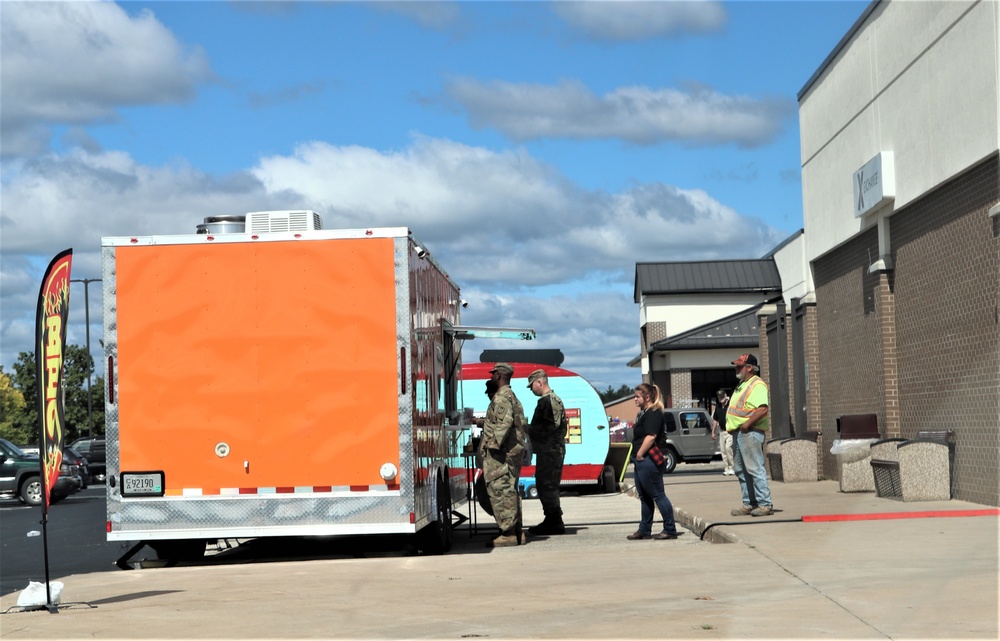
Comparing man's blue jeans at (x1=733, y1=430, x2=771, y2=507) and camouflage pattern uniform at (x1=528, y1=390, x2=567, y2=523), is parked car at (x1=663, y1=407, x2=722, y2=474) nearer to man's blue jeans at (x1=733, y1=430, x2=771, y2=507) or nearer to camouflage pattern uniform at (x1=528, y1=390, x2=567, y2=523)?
camouflage pattern uniform at (x1=528, y1=390, x2=567, y2=523)

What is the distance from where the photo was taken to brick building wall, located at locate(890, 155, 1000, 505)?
15.0 meters

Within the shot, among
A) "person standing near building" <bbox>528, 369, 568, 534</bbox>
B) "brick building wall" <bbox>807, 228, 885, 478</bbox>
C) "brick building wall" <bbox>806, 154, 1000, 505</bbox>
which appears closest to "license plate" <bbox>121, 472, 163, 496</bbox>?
"person standing near building" <bbox>528, 369, 568, 534</bbox>

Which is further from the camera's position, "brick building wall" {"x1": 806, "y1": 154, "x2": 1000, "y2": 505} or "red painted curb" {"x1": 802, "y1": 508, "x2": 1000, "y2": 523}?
"brick building wall" {"x1": 806, "y1": 154, "x2": 1000, "y2": 505}

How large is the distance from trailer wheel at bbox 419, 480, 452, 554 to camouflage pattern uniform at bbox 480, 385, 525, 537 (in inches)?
22.9

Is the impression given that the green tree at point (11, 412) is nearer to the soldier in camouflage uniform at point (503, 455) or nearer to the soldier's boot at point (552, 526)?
the soldier's boot at point (552, 526)

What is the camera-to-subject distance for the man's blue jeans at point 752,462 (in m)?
14.8

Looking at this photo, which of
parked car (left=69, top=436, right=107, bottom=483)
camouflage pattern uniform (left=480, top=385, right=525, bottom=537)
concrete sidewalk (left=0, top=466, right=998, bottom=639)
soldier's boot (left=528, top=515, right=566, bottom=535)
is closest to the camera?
concrete sidewalk (left=0, top=466, right=998, bottom=639)

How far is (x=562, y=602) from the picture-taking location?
907cm

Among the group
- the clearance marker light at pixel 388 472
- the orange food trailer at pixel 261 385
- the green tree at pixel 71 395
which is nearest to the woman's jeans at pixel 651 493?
the orange food trailer at pixel 261 385

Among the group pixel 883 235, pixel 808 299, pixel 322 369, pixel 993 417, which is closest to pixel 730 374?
pixel 808 299

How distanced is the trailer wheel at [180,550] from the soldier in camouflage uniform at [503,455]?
326 cm

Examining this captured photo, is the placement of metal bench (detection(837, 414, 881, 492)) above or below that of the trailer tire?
above

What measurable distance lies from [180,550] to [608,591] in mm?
5996

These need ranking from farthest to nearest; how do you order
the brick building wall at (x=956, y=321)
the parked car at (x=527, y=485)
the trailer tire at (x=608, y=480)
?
the trailer tire at (x=608, y=480)
the parked car at (x=527, y=485)
the brick building wall at (x=956, y=321)
